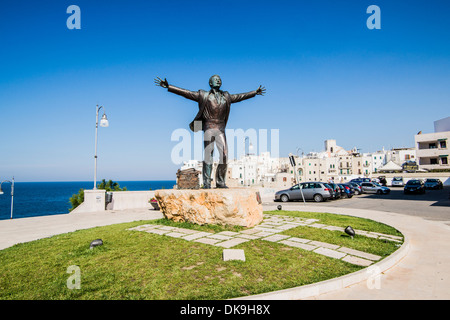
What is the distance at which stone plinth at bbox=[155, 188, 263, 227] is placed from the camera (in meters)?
7.05

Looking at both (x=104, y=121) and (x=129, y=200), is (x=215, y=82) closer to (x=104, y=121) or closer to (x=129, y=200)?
(x=104, y=121)

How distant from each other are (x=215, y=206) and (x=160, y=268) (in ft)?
9.91

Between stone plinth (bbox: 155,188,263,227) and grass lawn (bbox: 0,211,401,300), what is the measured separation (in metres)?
1.37

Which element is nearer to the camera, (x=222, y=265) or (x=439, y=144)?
(x=222, y=265)

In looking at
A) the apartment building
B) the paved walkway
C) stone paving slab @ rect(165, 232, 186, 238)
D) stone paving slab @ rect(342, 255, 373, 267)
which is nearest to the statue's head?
stone paving slab @ rect(165, 232, 186, 238)

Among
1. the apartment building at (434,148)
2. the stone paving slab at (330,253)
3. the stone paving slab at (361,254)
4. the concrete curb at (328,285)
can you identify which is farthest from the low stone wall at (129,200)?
the apartment building at (434,148)

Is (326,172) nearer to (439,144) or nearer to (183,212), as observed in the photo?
(439,144)

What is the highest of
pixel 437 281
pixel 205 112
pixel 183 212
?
pixel 205 112

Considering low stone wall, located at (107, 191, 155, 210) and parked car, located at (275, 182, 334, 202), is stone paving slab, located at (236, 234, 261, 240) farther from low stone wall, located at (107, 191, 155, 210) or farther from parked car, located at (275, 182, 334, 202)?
parked car, located at (275, 182, 334, 202)

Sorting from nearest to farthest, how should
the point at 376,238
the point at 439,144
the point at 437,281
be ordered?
the point at 437,281
the point at 376,238
the point at 439,144

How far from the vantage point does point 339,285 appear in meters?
3.82
